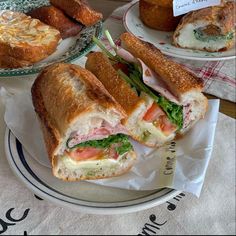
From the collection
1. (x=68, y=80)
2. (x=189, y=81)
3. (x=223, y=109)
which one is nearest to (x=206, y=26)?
(x=223, y=109)

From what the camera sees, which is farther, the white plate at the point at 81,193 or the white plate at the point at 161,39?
the white plate at the point at 161,39

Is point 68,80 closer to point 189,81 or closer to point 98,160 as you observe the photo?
point 98,160

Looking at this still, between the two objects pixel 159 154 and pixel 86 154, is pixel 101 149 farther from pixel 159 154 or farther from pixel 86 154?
pixel 159 154

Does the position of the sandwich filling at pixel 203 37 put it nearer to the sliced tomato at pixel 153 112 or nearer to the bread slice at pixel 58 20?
the bread slice at pixel 58 20

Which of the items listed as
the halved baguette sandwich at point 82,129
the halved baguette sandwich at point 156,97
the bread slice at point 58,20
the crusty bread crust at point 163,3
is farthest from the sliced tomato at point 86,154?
the crusty bread crust at point 163,3

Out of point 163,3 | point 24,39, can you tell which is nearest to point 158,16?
point 163,3

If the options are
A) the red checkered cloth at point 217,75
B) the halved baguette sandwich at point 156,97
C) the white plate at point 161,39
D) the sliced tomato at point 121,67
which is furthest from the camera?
the white plate at point 161,39

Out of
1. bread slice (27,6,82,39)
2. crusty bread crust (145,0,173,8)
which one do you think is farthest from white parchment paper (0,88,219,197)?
crusty bread crust (145,0,173,8)
